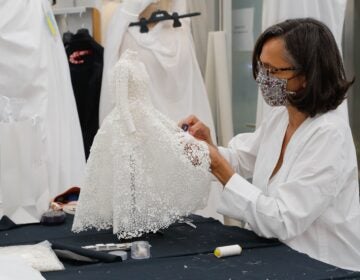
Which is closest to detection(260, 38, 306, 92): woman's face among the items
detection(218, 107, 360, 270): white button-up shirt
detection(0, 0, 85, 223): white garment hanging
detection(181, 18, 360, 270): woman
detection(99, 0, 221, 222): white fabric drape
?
detection(181, 18, 360, 270): woman

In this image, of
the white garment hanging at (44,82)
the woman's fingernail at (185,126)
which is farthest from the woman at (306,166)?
the white garment hanging at (44,82)

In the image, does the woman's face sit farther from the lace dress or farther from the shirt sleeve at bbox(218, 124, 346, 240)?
the lace dress

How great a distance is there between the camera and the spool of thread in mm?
1459

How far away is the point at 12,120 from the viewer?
80.0 inches

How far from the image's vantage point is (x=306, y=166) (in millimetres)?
1611

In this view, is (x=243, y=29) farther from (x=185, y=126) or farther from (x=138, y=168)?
(x=138, y=168)

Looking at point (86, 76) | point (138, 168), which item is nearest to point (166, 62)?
point (86, 76)

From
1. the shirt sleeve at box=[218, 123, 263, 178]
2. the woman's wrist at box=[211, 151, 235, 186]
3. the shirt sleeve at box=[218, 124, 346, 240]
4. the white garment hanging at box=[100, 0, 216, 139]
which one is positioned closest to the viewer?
the shirt sleeve at box=[218, 124, 346, 240]

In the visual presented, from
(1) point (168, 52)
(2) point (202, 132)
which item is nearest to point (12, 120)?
(2) point (202, 132)

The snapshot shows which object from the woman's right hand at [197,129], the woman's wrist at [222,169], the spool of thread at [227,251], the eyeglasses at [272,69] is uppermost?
the eyeglasses at [272,69]

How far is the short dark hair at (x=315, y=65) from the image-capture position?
1.68m

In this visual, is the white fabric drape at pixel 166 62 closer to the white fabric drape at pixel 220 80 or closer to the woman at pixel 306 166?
the white fabric drape at pixel 220 80

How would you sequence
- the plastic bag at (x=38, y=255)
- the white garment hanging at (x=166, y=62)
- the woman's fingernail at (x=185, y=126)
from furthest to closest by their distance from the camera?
1. the white garment hanging at (x=166, y=62)
2. the woman's fingernail at (x=185, y=126)
3. the plastic bag at (x=38, y=255)

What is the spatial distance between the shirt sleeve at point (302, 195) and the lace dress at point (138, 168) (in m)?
0.16
